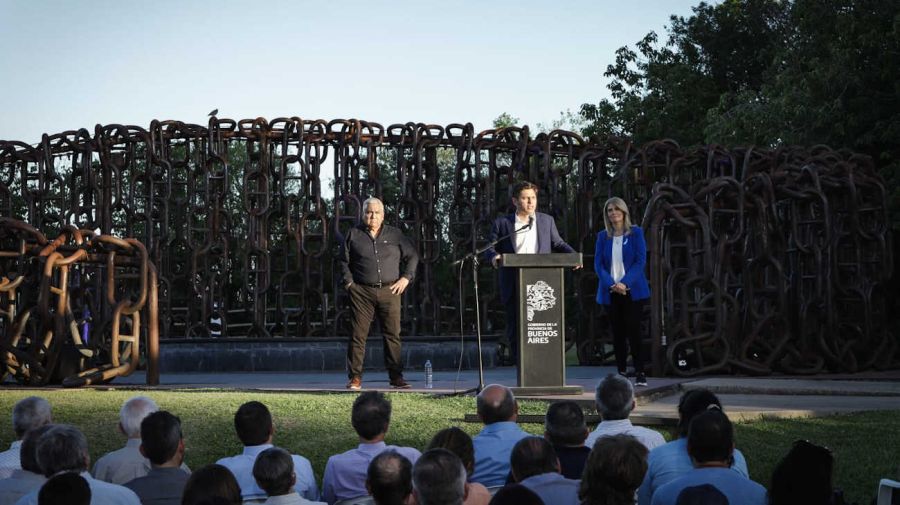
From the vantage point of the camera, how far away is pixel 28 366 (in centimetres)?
1566

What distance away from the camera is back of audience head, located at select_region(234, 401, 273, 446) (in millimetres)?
7070

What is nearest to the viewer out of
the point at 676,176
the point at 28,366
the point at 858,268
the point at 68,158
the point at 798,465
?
the point at 798,465

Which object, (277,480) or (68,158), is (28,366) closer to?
(68,158)

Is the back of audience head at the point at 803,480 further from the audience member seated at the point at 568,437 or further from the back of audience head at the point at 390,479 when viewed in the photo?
the back of audience head at the point at 390,479

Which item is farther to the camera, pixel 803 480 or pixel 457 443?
pixel 457 443

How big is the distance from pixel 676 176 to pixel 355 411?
46.3ft

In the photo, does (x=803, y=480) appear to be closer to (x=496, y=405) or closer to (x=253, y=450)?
(x=496, y=405)

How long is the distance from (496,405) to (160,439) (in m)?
1.92

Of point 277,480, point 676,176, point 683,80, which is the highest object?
point 683,80

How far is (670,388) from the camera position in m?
14.3

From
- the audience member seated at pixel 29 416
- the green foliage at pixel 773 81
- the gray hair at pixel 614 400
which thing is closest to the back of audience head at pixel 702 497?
the gray hair at pixel 614 400

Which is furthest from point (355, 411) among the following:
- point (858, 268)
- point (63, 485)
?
point (858, 268)

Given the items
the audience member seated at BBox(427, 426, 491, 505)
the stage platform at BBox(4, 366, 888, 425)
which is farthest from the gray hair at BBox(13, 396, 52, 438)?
the stage platform at BBox(4, 366, 888, 425)

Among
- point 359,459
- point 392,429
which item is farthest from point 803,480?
point 392,429
